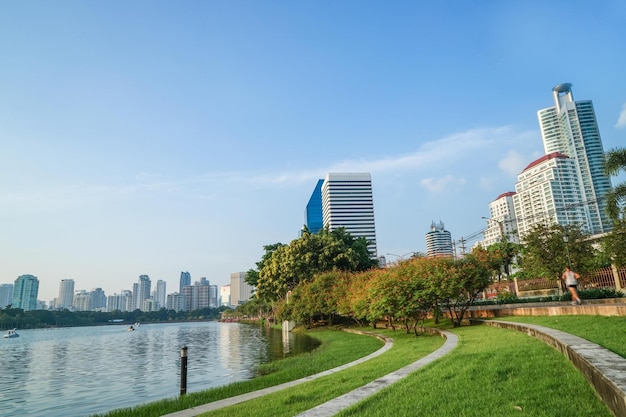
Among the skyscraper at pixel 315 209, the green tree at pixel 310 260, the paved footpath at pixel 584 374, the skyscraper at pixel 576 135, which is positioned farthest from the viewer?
the skyscraper at pixel 315 209

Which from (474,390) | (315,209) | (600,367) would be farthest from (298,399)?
(315,209)

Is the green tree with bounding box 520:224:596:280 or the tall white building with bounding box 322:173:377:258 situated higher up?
the tall white building with bounding box 322:173:377:258

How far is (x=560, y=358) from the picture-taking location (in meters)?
7.44

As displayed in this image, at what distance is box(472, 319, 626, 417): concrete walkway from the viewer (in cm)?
411

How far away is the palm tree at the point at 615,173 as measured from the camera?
16.1m

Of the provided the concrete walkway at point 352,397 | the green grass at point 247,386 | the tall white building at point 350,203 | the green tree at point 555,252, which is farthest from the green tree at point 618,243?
the tall white building at point 350,203

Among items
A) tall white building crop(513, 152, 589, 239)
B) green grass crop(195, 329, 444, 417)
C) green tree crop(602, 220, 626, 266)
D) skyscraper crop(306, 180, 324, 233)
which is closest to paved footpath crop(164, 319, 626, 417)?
green grass crop(195, 329, 444, 417)

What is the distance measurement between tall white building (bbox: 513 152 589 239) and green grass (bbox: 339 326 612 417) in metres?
149

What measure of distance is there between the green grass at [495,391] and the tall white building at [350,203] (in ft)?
437

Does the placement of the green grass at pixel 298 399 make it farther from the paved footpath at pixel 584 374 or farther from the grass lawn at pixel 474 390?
the paved footpath at pixel 584 374

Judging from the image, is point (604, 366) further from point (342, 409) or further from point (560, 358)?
point (342, 409)

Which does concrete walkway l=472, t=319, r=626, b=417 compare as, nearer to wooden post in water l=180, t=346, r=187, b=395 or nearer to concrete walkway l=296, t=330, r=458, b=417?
concrete walkway l=296, t=330, r=458, b=417

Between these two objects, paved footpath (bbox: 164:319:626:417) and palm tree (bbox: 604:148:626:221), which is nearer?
paved footpath (bbox: 164:319:626:417)

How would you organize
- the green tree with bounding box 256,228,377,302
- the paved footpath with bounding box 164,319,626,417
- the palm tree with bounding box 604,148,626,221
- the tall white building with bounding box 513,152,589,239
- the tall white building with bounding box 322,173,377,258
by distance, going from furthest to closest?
the tall white building with bounding box 322,173,377,258, the tall white building with bounding box 513,152,589,239, the green tree with bounding box 256,228,377,302, the palm tree with bounding box 604,148,626,221, the paved footpath with bounding box 164,319,626,417
